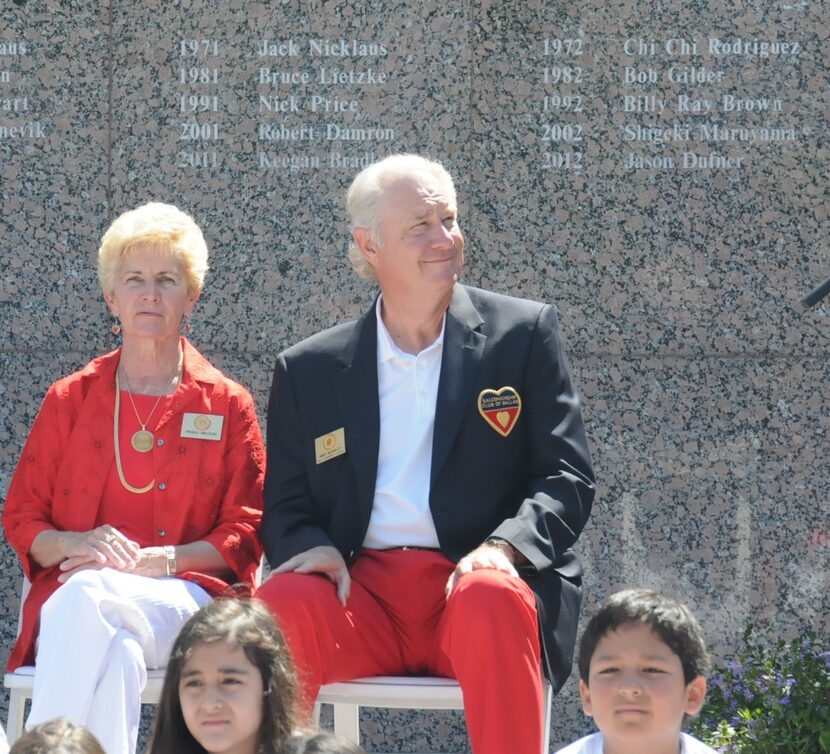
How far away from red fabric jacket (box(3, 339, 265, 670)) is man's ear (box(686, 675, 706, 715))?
133 centimetres

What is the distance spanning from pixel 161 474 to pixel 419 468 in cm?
67

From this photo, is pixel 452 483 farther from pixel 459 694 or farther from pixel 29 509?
pixel 29 509

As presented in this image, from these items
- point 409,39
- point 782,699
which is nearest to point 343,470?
point 782,699

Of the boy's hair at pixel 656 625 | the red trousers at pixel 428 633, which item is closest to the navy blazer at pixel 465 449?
the red trousers at pixel 428 633

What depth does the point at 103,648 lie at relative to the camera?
143 inches

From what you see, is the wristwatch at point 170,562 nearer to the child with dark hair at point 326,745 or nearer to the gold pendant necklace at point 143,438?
the gold pendant necklace at point 143,438

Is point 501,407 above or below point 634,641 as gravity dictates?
above

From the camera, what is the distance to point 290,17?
5254 mm

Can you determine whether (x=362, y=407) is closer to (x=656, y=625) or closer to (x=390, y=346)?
(x=390, y=346)

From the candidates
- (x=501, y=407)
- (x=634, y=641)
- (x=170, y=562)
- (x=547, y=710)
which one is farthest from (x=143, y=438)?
(x=634, y=641)

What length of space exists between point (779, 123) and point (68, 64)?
2.29 metres

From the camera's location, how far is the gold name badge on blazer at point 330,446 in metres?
3.96

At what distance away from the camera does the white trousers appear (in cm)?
356

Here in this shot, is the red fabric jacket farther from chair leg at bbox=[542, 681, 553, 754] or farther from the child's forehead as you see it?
the child's forehead
